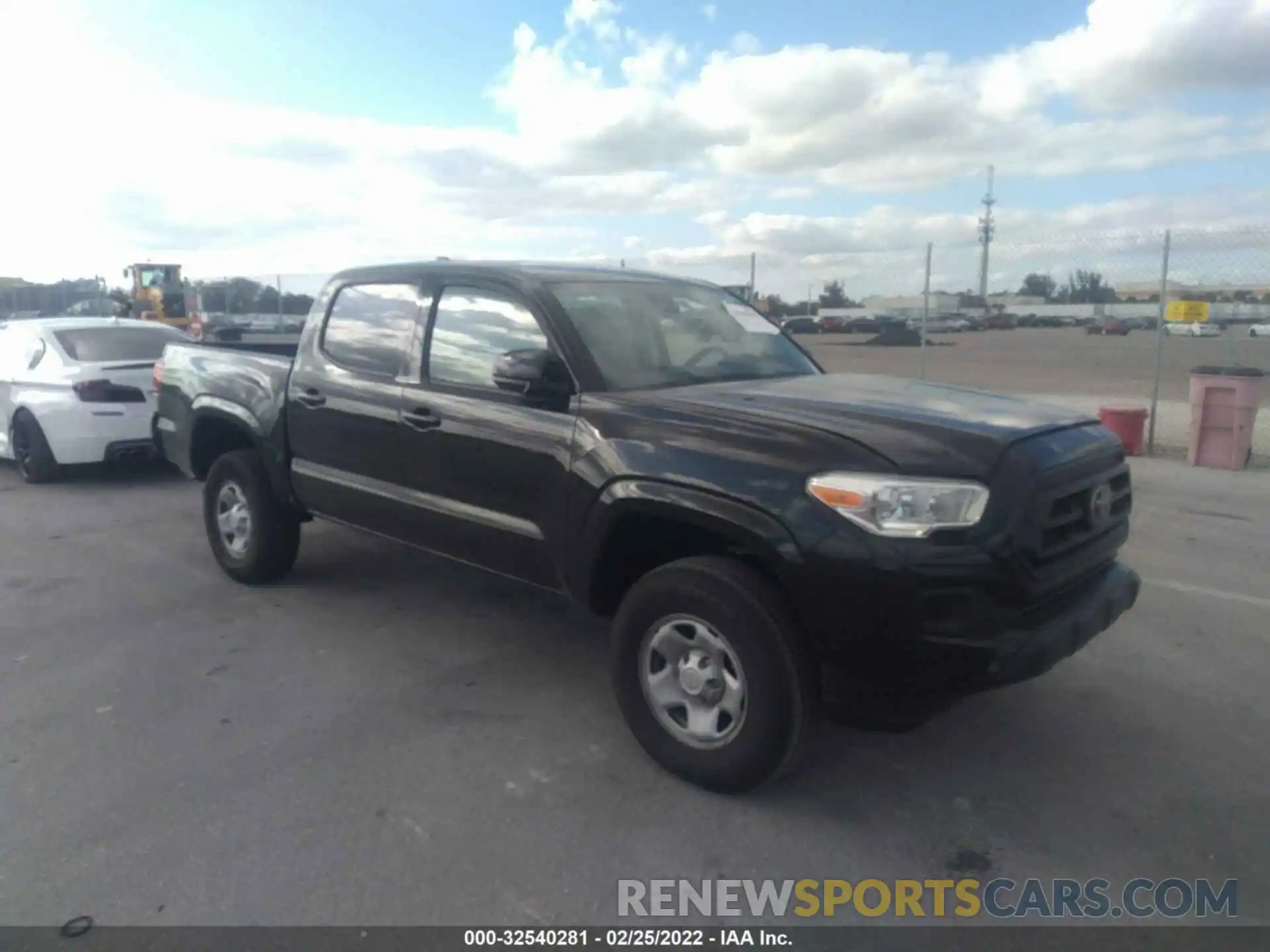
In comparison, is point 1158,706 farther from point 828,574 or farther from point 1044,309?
point 1044,309

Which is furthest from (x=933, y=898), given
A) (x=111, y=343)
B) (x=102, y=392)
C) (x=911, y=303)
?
(x=911, y=303)

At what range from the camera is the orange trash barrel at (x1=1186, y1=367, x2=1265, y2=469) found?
9.33 m

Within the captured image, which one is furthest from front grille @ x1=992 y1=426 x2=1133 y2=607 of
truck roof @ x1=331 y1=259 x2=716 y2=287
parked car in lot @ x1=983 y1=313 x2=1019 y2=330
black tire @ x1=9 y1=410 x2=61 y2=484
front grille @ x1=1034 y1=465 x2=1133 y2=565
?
parked car in lot @ x1=983 y1=313 x2=1019 y2=330

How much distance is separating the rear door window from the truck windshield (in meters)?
5.73

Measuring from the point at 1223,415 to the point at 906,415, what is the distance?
25.2 ft

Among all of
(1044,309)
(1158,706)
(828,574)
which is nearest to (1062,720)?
(1158,706)

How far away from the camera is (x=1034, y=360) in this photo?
76.8ft

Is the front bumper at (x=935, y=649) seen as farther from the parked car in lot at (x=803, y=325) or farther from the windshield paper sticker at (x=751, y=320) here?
the parked car in lot at (x=803, y=325)

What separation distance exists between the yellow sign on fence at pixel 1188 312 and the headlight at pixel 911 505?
8421mm

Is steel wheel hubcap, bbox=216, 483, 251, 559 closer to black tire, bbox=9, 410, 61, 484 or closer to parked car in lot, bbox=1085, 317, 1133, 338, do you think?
black tire, bbox=9, 410, 61, 484

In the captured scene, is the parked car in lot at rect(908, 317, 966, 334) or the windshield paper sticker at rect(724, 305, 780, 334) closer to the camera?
the windshield paper sticker at rect(724, 305, 780, 334)

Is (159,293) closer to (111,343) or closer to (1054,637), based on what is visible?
(111,343)

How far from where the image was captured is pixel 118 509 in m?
7.88

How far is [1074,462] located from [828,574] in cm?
101
